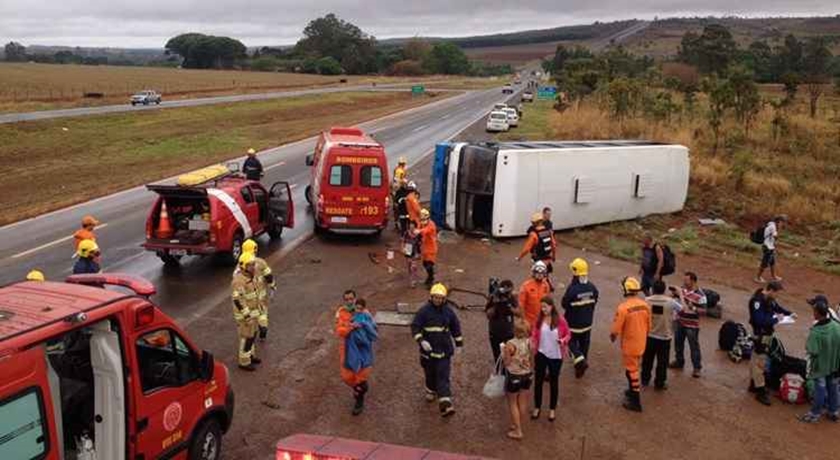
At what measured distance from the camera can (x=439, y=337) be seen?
8.83 m

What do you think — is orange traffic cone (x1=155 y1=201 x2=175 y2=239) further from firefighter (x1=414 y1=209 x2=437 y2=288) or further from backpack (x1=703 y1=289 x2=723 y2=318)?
backpack (x1=703 y1=289 x2=723 y2=318)

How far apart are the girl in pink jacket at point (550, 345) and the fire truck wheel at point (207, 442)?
149 inches

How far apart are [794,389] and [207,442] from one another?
7490 mm

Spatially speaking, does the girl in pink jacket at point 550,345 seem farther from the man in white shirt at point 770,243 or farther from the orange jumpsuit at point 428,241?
the man in white shirt at point 770,243

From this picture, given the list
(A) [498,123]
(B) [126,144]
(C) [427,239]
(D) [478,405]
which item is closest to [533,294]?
(D) [478,405]

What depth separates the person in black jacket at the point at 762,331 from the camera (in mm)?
10031

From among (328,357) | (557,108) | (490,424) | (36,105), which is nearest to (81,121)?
(36,105)

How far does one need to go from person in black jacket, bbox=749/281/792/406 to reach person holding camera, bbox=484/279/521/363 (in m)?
3.33

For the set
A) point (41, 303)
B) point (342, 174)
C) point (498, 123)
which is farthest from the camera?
point (498, 123)

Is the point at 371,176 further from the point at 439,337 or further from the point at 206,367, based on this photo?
the point at 206,367

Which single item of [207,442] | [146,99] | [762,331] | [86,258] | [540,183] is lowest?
[207,442]

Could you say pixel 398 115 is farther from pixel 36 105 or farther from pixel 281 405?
pixel 281 405

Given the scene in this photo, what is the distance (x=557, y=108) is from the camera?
50.9 meters

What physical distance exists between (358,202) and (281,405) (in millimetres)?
8925
